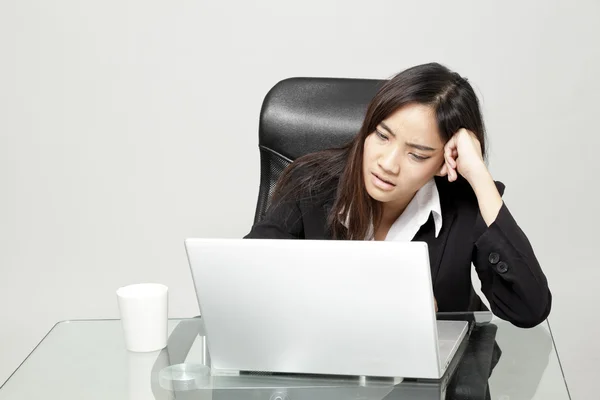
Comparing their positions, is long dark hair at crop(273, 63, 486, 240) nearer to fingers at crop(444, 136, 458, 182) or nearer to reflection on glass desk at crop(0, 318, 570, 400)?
fingers at crop(444, 136, 458, 182)

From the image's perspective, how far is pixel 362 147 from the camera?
2057 mm

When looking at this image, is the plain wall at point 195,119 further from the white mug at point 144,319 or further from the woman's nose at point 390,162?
the white mug at point 144,319

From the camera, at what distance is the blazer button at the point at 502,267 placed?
187cm

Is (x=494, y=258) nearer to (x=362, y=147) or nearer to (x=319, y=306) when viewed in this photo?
(x=362, y=147)

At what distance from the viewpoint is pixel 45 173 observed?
3791mm

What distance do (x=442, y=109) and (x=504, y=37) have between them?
67.0 inches

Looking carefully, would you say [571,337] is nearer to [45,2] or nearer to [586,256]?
[586,256]

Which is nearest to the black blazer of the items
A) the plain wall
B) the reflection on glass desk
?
the reflection on glass desk

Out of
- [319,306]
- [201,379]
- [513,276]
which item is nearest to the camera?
[319,306]

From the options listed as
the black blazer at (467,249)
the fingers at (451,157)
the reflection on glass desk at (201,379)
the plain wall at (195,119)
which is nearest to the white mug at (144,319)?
the reflection on glass desk at (201,379)

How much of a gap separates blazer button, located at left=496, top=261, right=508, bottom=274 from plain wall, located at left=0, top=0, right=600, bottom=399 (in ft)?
5.59

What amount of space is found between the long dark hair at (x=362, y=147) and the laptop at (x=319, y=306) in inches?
24.1

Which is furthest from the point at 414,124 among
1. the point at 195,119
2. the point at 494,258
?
the point at 195,119

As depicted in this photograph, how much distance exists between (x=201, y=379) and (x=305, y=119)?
93 cm
